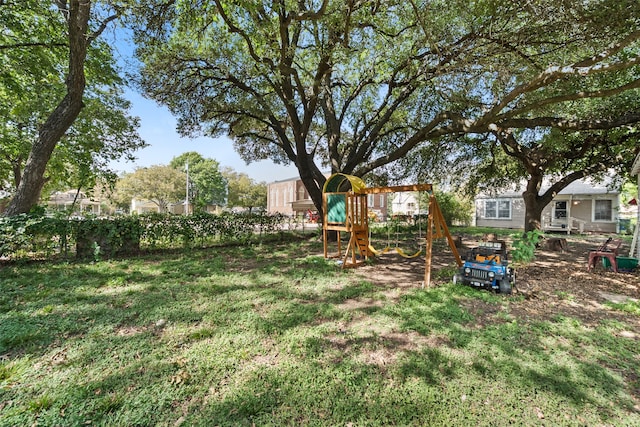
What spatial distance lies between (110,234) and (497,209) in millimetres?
24286

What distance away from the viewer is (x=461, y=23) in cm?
674

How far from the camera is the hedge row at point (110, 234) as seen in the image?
649cm

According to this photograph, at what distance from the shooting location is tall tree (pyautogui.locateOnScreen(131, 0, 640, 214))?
17.6 ft

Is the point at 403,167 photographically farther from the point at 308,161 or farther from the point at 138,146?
the point at 138,146

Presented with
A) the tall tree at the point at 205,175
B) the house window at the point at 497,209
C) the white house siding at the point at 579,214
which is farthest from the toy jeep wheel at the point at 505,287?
the tall tree at the point at 205,175

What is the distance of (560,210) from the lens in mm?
19453

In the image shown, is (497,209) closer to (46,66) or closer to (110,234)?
(110,234)

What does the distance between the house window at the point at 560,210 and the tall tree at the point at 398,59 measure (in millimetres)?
13424

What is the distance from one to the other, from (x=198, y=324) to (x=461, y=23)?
27.4ft

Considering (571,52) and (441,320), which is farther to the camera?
(571,52)

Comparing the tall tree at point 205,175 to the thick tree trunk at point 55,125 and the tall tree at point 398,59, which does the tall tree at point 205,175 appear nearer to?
the tall tree at point 398,59

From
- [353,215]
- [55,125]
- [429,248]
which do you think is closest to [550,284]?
[429,248]

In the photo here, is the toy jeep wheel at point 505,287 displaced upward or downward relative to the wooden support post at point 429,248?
downward

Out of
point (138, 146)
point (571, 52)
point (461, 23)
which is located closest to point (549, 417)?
point (571, 52)
